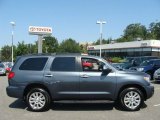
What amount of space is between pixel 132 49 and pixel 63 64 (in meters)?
59.8

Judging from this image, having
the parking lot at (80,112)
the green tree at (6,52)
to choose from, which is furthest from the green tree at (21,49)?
the parking lot at (80,112)

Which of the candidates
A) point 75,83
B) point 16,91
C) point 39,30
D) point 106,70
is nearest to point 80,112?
point 75,83

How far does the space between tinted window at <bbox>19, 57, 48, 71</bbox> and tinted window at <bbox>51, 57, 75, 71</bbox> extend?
36cm

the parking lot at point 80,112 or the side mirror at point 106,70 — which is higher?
the side mirror at point 106,70

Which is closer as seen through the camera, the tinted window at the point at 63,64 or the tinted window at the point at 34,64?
the tinted window at the point at 63,64

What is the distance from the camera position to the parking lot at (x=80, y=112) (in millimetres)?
8648

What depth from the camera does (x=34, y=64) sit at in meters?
9.88

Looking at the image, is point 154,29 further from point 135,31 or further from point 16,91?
point 16,91

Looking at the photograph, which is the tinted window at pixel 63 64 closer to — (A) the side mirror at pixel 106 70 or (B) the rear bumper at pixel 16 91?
(A) the side mirror at pixel 106 70

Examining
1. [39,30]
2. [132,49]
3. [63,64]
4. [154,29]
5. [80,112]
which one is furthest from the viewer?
[154,29]

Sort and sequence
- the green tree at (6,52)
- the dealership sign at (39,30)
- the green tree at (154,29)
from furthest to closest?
the green tree at (154,29)
the green tree at (6,52)
the dealership sign at (39,30)

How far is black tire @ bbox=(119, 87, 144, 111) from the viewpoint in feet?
31.3

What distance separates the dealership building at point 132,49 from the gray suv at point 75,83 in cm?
5161

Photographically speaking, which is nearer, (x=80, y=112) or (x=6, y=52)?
(x=80, y=112)
